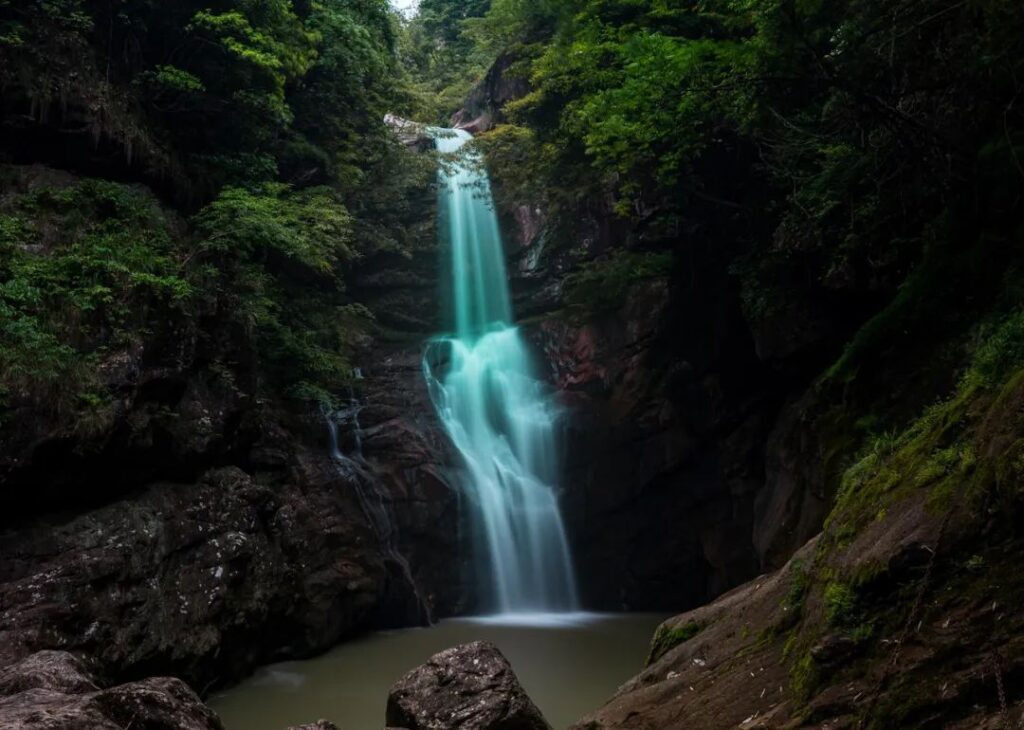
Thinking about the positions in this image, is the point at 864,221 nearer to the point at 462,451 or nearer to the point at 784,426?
the point at 784,426

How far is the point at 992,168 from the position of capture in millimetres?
7496

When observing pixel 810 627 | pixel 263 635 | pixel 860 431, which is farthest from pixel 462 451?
pixel 810 627

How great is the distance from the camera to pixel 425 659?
11719 mm

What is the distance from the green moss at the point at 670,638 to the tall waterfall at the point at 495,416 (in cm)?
842

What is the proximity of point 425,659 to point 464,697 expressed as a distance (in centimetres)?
575

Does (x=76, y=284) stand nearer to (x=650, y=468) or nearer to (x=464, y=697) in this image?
(x=464, y=697)

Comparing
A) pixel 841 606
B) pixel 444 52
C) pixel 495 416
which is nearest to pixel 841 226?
pixel 841 606

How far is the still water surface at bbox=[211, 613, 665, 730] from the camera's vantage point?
9.16 metres

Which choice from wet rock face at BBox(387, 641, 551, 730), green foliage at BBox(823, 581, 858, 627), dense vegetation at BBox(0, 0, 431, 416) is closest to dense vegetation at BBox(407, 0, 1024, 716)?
green foliage at BBox(823, 581, 858, 627)

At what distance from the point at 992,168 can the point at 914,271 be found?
1684 mm

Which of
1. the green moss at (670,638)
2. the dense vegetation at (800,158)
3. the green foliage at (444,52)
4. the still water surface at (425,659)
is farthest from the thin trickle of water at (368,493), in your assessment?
the green foliage at (444,52)

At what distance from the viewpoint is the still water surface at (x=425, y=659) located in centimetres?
916

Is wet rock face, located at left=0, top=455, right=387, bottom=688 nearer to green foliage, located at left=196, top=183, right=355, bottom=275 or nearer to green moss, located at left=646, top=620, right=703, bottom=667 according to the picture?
green foliage, located at left=196, top=183, right=355, bottom=275

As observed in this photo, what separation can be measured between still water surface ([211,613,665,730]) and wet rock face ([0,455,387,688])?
614 millimetres
